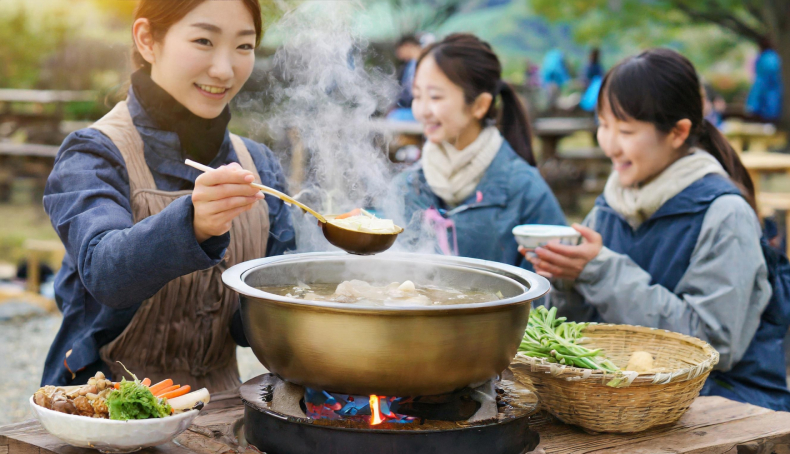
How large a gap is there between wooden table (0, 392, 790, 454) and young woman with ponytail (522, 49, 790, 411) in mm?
566

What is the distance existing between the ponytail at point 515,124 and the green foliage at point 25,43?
57.6 feet

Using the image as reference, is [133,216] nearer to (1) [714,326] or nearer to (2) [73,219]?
(2) [73,219]

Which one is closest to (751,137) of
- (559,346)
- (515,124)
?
(515,124)

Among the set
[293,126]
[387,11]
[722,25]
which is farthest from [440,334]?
[387,11]

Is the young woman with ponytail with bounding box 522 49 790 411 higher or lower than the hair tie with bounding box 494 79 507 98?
lower

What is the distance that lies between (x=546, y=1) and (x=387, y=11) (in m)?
6.25

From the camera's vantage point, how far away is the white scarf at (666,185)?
3.30m

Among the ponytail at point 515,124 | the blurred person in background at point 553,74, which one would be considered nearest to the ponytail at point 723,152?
the ponytail at point 515,124

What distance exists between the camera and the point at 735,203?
10.3ft

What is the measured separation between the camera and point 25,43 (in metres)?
19.5

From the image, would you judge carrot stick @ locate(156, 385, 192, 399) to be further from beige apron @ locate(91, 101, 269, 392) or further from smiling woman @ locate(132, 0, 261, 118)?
smiling woman @ locate(132, 0, 261, 118)

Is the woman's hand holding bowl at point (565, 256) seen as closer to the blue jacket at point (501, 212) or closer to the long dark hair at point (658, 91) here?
the long dark hair at point (658, 91)

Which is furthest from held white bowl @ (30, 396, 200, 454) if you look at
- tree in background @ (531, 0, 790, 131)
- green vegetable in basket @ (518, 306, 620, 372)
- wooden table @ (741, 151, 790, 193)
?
tree in background @ (531, 0, 790, 131)

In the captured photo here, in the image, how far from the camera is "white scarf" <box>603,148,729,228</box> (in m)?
3.30
